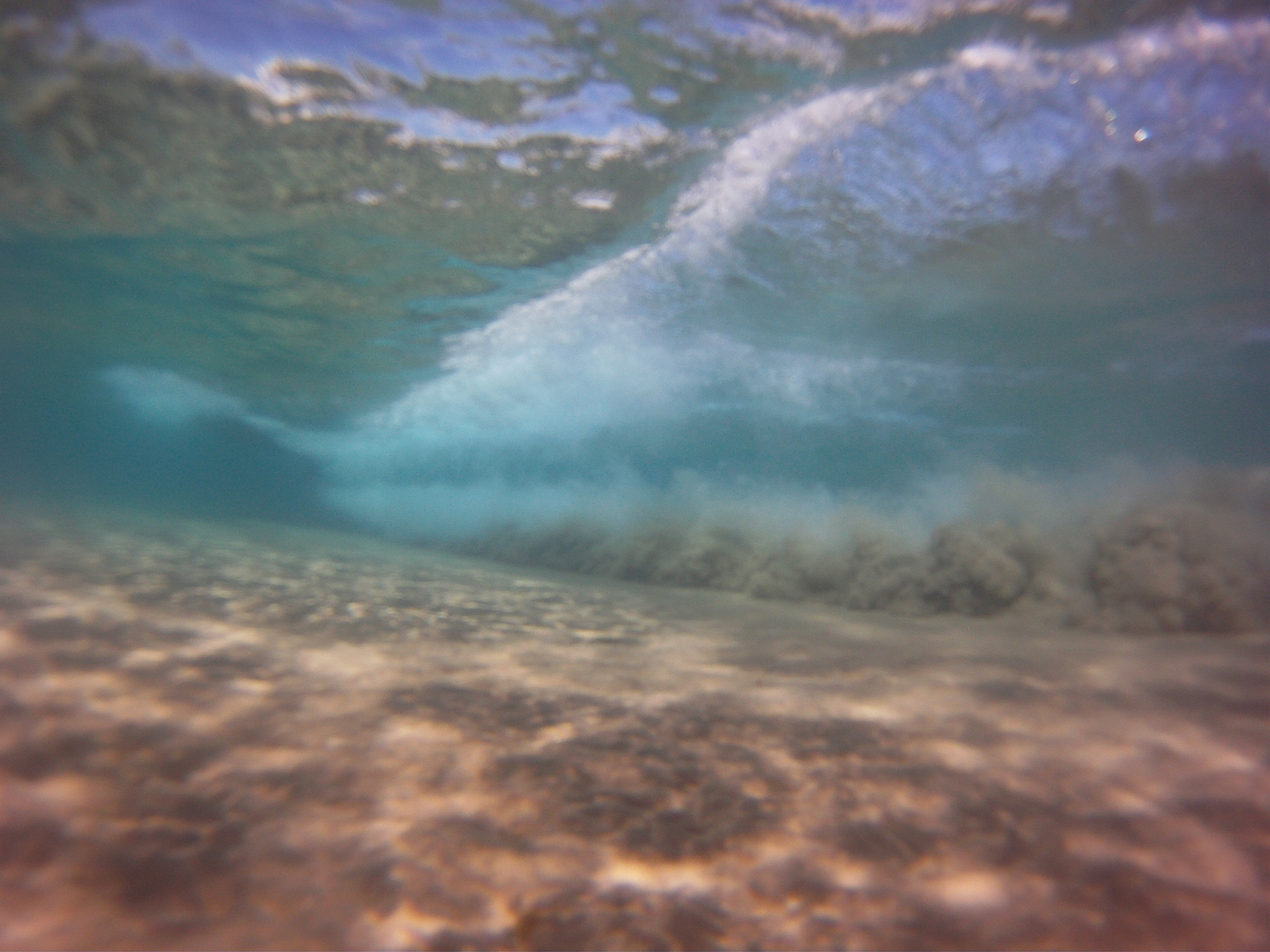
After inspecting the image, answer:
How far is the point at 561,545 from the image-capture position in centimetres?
1806

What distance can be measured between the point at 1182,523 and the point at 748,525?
7.88 meters

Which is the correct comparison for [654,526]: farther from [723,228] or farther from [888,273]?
[888,273]

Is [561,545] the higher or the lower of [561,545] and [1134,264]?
the lower

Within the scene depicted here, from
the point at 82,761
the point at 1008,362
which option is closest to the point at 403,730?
the point at 82,761

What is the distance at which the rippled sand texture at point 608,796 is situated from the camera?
174 centimetres

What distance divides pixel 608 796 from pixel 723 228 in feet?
49.7

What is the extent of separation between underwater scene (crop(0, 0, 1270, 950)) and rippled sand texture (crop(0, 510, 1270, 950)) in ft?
0.08

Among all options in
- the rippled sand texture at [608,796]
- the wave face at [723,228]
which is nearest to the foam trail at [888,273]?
the wave face at [723,228]

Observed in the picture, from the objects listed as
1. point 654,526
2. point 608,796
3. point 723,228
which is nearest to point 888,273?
point 723,228

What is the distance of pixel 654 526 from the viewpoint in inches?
624

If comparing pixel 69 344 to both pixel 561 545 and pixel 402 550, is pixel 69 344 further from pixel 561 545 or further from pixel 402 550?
pixel 561 545

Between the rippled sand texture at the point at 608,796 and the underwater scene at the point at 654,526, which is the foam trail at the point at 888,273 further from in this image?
the rippled sand texture at the point at 608,796

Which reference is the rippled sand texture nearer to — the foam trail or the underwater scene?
the underwater scene

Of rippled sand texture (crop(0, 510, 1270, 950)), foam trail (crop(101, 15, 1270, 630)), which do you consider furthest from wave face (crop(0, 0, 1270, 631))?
rippled sand texture (crop(0, 510, 1270, 950))
